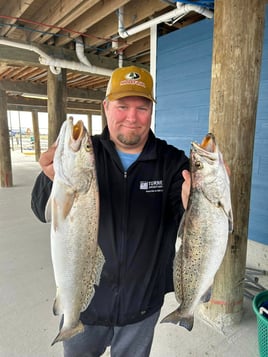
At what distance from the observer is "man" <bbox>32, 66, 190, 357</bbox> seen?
1.41 m

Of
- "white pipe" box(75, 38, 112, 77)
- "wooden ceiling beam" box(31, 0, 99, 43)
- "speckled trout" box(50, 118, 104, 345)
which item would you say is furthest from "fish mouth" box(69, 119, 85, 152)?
"white pipe" box(75, 38, 112, 77)

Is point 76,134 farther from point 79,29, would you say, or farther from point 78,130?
point 79,29

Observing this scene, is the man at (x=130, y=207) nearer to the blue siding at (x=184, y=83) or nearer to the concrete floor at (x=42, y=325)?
the concrete floor at (x=42, y=325)

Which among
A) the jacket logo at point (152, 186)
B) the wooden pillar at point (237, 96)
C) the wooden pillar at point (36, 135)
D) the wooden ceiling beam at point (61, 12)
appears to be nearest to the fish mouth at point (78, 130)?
the jacket logo at point (152, 186)

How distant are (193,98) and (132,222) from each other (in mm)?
2608

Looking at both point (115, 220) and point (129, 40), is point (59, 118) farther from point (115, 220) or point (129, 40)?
point (115, 220)

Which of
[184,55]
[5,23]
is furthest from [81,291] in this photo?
[5,23]

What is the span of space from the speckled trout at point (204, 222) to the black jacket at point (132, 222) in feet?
0.78

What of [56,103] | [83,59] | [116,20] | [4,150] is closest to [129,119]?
[116,20]

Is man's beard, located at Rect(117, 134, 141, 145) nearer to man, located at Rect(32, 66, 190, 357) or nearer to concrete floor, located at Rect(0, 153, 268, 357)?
man, located at Rect(32, 66, 190, 357)

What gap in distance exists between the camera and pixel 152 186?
4.75ft

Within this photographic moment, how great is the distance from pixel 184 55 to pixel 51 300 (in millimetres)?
3408

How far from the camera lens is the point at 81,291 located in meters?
1.20

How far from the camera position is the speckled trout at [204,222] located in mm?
1122
